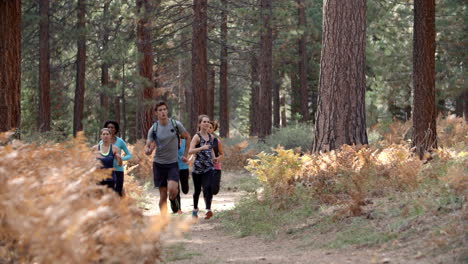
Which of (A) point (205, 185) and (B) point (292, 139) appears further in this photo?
(B) point (292, 139)

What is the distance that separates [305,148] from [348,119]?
39.9ft

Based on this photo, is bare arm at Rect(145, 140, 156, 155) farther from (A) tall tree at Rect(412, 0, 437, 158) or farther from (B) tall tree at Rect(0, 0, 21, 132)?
(A) tall tree at Rect(412, 0, 437, 158)

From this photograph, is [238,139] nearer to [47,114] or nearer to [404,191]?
[47,114]

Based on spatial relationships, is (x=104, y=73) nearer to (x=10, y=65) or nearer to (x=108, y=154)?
(x=10, y=65)

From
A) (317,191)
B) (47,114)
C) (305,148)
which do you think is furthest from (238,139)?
(317,191)

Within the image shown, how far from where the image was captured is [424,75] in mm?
13641

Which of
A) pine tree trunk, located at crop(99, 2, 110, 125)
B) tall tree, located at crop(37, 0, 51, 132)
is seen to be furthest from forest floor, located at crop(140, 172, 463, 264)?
tall tree, located at crop(37, 0, 51, 132)

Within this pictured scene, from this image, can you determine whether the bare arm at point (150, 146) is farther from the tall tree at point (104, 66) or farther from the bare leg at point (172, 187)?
the tall tree at point (104, 66)

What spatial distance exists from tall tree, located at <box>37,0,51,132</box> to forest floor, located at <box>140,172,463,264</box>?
19.0 meters

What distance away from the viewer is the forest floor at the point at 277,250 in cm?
559

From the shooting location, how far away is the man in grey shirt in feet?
32.3

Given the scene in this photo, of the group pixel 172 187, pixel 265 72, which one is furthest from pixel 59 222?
pixel 265 72

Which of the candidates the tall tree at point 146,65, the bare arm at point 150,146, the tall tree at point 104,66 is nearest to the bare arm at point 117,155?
the bare arm at point 150,146

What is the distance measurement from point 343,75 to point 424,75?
321 cm
